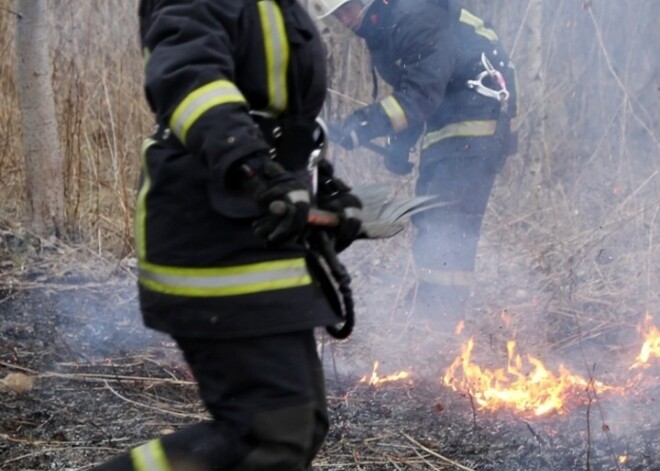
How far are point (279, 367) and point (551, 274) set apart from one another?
3693mm

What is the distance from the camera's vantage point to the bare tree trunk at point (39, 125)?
18.2ft

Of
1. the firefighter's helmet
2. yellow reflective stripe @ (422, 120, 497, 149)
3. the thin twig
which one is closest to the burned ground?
the thin twig

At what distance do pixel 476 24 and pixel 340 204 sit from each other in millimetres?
2997

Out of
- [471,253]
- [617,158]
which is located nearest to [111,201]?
[471,253]

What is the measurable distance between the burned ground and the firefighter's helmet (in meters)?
1.72

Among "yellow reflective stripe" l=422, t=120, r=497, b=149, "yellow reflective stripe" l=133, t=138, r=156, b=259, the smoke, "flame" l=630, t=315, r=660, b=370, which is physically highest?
"yellow reflective stripe" l=133, t=138, r=156, b=259

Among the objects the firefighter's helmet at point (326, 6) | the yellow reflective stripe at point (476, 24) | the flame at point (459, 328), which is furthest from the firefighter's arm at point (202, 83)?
the yellow reflective stripe at point (476, 24)

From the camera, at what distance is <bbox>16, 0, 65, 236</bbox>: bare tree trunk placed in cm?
555

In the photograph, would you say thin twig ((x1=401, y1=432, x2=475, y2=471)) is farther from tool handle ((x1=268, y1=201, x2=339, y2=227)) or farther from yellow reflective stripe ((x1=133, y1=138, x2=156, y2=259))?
yellow reflective stripe ((x1=133, y1=138, x2=156, y2=259))

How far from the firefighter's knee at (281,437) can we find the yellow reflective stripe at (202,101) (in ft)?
2.14

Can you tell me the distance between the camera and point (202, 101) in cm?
219

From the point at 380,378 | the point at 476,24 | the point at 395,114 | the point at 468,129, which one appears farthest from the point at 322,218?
the point at 476,24

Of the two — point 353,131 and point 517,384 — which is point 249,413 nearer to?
point 517,384

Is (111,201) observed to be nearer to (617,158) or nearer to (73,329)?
(73,329)
